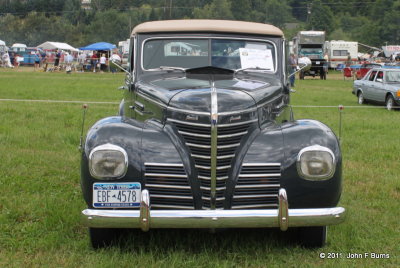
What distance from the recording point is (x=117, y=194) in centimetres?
419

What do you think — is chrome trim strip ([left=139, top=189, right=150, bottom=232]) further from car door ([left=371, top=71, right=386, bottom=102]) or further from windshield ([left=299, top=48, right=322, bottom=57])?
windshield ([left=299, top=48, right=322, bottom=57])

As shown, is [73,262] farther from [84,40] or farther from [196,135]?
[84,40]

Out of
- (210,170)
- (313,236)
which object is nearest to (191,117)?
(210,170)

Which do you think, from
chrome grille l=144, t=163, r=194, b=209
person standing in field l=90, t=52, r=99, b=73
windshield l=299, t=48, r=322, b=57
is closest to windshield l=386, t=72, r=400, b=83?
chrome grille l=144, t=163, r=194, b=209

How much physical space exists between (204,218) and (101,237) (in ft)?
3.44

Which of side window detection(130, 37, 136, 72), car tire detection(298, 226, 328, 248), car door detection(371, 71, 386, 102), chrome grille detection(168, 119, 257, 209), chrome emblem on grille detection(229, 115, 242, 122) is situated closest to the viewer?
chrome grille detection(168, 119, 257, 209)

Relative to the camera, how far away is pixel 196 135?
4.35 metres

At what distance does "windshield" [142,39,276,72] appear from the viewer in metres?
5.73

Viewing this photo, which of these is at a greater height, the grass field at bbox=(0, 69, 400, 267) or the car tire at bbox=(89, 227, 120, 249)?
the car tire at bbox=(89, 227, 120, 249)

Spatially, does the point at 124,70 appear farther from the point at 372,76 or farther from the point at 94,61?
the point at 94,61

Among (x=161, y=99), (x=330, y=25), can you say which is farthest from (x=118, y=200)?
(x=330, y=25)

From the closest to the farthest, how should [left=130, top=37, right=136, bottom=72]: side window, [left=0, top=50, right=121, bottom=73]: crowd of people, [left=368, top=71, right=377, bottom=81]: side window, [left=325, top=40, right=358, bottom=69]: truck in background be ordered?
[left=130, top=37, right=136, bottom=72]: side window → [left=368, top=71, right=377, bottom=81]: side window → [left=0, top=50, right=121, bottom=73]: crowd of people → [left=325, top=40, right=358, bottom=69]: truck in background

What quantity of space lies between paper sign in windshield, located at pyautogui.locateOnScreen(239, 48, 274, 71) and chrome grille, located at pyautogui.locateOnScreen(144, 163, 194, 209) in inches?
76.9

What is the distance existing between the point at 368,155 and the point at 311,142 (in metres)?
4.74
